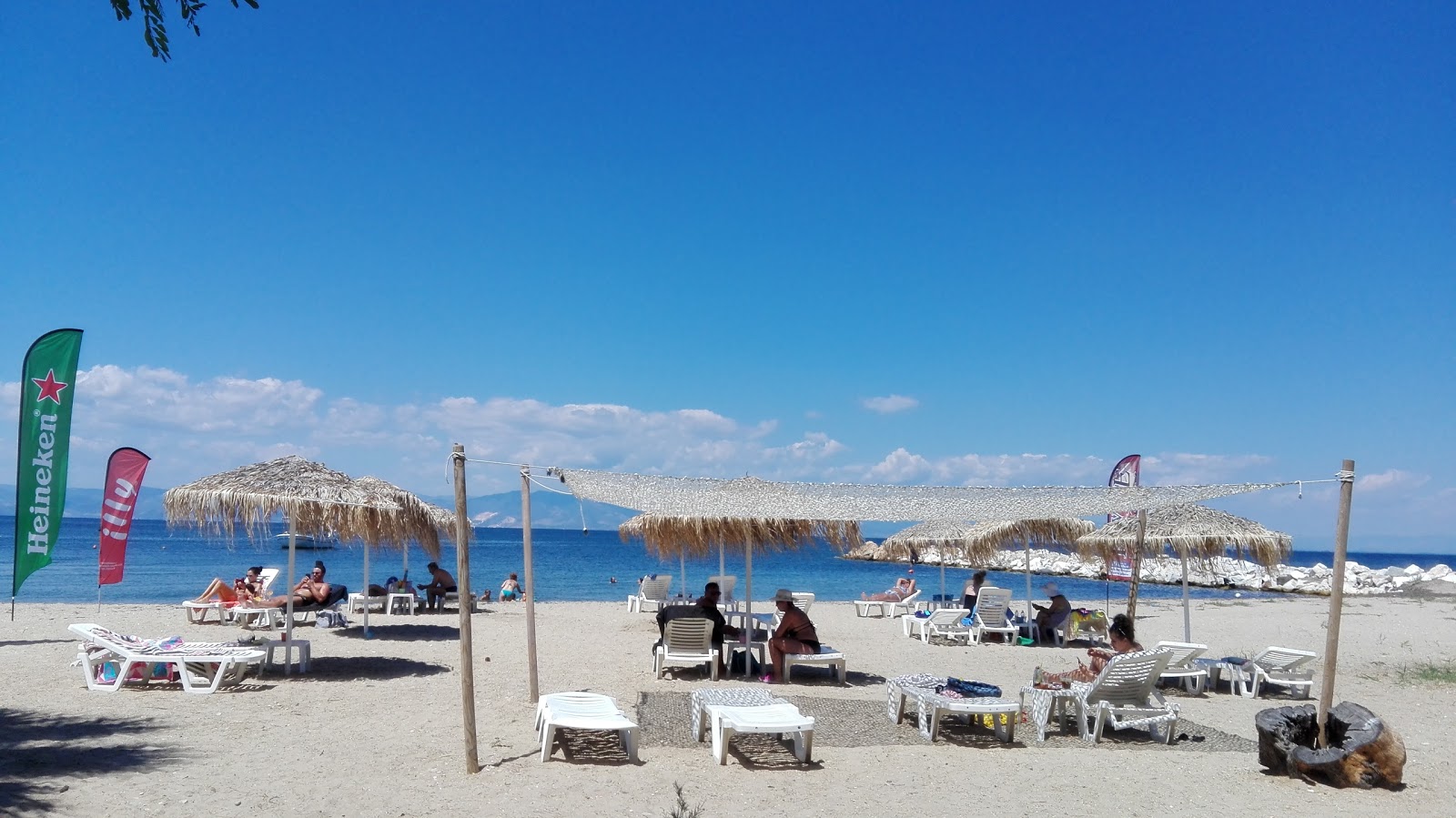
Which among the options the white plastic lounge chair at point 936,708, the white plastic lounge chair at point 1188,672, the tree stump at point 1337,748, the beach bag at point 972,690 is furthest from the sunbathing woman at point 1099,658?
the tree stump at point 1337,748

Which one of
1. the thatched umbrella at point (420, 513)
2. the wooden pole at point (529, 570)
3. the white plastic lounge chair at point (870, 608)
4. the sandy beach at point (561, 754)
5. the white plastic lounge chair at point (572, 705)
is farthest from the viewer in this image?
the white plastic lounge chair at point (870, 608)

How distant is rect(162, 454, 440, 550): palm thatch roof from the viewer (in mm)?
8930

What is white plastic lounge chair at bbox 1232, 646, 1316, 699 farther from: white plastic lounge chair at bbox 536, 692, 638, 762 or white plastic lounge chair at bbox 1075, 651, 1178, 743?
white plastic lounge chair at bbox 536, 692, 638, 762

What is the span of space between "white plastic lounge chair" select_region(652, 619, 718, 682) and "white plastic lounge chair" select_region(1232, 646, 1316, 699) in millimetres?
5015

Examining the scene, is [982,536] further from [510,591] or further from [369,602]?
[510,591]

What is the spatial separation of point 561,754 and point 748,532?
3497 millimetres

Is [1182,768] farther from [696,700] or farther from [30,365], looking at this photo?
[30,365]

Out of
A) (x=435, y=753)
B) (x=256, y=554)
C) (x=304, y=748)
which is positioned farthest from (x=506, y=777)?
(x=256, y=554)

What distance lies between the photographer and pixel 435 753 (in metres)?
5.99

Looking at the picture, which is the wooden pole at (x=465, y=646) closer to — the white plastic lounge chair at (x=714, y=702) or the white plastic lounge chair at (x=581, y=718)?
the white plastic lounge chair at (x=581, y=718)

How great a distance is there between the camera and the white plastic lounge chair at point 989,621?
1295 centimetres

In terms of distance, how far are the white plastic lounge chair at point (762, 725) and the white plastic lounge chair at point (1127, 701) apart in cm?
220

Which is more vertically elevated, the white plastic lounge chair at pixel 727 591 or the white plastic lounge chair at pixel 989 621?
the white plastic lounge chair at pixel 727 591

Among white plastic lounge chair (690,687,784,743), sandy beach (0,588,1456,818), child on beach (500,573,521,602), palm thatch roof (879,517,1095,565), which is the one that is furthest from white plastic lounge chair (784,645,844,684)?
child on beach (500,573,521,602)
